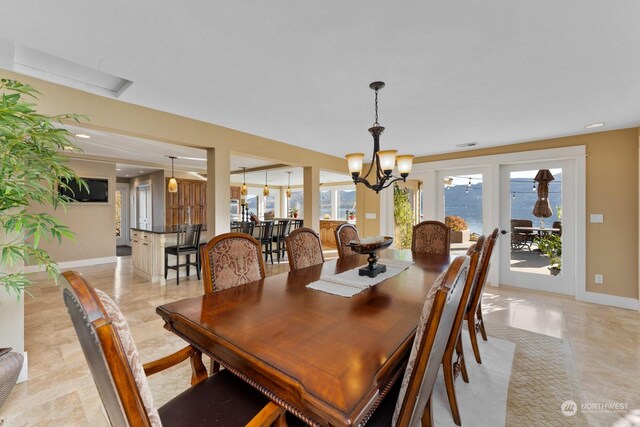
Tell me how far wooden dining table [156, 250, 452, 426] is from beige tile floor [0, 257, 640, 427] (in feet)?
3.52

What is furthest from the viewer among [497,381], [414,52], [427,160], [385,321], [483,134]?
[427,160]

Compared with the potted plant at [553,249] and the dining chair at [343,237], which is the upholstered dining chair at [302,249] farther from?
the potted plant at [553,249]

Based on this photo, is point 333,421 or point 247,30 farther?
point 247,30

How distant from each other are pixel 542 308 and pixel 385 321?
3374 mm

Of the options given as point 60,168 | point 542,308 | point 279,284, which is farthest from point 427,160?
point 60,168

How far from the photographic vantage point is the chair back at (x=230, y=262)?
1.73 metres

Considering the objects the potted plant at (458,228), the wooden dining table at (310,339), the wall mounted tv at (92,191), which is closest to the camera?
the wooden dining table at (310,339)

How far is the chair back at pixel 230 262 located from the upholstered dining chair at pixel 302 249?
0.40 meters

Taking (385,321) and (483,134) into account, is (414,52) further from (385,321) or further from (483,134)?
(483,134)

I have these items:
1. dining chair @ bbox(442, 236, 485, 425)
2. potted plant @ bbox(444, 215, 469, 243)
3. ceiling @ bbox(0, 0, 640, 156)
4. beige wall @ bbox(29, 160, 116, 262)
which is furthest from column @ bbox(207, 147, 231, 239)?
beige wall @ bbox(29, 160, 116, 262)

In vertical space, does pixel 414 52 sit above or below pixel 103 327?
above

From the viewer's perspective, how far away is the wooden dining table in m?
0.82

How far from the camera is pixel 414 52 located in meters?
1.86
